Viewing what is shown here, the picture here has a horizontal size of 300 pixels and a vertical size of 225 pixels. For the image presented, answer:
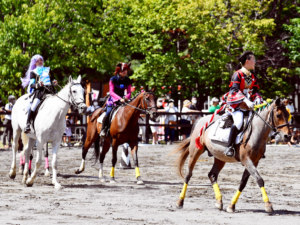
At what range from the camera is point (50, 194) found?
502 inches

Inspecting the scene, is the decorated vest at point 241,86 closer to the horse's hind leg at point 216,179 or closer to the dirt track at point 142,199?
the horse's hind leg at point 216,179

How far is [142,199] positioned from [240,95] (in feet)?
8.87

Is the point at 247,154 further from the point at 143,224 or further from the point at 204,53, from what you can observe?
the point at 204,53

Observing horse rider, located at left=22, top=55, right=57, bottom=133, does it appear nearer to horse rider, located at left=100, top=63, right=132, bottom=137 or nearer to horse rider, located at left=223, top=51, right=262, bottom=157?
horse rider, located at left=100, top=63, right=132, bottom=137

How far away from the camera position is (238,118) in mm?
10812

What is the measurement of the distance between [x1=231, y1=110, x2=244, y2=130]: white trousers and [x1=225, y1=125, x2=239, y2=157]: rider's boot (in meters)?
0.06

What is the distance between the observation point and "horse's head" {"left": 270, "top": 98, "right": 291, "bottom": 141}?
10.3 metres

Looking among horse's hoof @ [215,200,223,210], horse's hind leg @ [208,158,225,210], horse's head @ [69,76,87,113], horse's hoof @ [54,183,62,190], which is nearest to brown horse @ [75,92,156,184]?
horse's head @ [69,76,87,113]

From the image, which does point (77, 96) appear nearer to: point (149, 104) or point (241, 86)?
point (149, 104)

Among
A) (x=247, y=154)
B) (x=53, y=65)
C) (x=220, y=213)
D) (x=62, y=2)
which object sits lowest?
(x=220, y=213)

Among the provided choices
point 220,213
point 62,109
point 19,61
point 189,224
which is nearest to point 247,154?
point 220,213

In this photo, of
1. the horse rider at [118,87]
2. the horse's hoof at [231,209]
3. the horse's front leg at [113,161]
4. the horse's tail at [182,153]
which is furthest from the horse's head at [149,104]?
the horse's hoof at [231,209]

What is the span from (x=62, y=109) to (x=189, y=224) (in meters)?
6.09

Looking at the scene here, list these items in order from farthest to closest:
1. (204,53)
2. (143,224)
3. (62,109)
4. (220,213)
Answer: (204,53)
(62,109)
(220,213)
(143,224)
